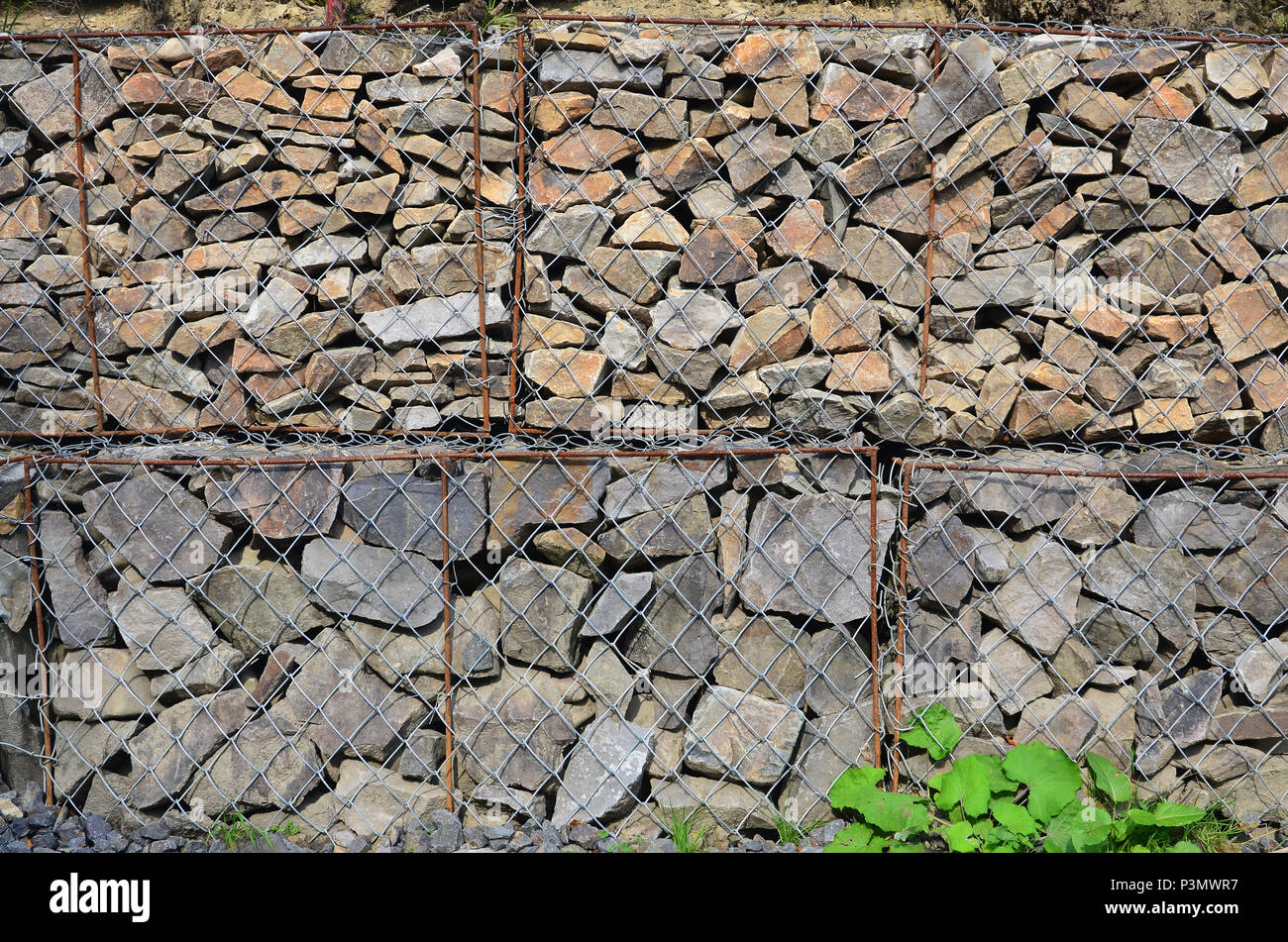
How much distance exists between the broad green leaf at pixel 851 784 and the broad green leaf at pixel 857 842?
79mm

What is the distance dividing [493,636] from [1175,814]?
2.30 m

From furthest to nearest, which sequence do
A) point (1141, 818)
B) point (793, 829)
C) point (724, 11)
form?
point (724, 11)
point (793, 829)
point (1141, 818)

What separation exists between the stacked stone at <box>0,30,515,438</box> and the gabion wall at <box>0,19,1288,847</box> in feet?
0.05

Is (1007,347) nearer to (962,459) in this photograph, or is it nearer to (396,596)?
(962,459)

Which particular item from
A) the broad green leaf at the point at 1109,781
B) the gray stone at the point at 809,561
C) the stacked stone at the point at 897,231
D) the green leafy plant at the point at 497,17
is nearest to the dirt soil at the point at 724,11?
the green leafy plant at the point at 497,17

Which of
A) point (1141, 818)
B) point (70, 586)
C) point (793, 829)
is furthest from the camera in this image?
point (70, 586)

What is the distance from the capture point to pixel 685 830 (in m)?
2.87

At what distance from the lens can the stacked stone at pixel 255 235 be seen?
3.05 metres

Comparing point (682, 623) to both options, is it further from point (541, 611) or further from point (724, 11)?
point (724, 11)

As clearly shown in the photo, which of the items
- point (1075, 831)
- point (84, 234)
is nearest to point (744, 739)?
point (1075, 831)

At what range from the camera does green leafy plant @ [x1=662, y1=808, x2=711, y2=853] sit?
2834 mm

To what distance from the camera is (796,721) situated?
294 cm

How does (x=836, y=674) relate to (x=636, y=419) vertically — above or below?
below

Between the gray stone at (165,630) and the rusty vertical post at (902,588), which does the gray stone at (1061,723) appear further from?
the gray stone at (165,630)
